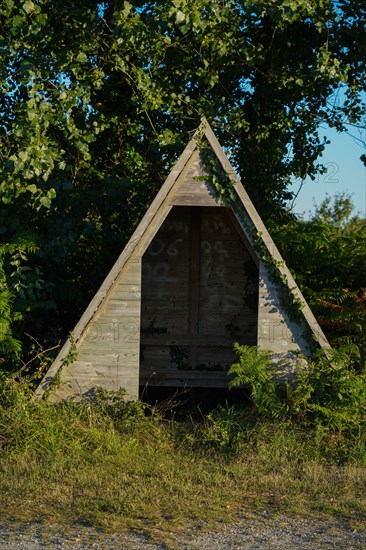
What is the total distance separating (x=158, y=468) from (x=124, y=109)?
672 cm

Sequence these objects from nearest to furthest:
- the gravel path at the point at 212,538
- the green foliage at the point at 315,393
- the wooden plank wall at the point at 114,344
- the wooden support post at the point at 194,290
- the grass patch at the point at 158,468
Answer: the gravel path at the point at 212,538 < the grass patch at the point at 158,468 < the green foliage at the point at 315,393 < the wooden plank wall at the point at 114,344 < the wooden support post at the point at 194,290

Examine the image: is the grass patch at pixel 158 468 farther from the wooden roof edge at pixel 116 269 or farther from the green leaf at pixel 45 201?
the green leaf at pixel 45 201

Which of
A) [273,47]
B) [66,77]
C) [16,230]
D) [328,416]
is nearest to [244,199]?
[328,416]

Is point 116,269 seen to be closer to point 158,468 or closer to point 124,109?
point 158,468

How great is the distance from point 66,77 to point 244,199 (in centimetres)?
385

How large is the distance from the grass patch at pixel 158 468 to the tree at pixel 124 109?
4.98 ft

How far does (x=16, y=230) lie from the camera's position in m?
9.86

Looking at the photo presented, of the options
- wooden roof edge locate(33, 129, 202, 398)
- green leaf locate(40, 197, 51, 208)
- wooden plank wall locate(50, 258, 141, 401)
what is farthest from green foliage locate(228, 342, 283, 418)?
green leaf locate(40, 197, 51, 208)

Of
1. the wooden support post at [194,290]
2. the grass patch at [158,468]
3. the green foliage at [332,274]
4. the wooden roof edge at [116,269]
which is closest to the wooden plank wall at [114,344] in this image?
the wooden roof edge at [116,269]

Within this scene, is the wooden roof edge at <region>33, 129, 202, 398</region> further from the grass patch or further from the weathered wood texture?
the weathered wood texture

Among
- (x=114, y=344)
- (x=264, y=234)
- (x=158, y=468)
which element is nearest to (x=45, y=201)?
(x=114, y=344)

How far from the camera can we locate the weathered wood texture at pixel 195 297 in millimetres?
11453

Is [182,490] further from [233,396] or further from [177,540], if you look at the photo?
Result: [233,396]

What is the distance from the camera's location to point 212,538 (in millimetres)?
5582
